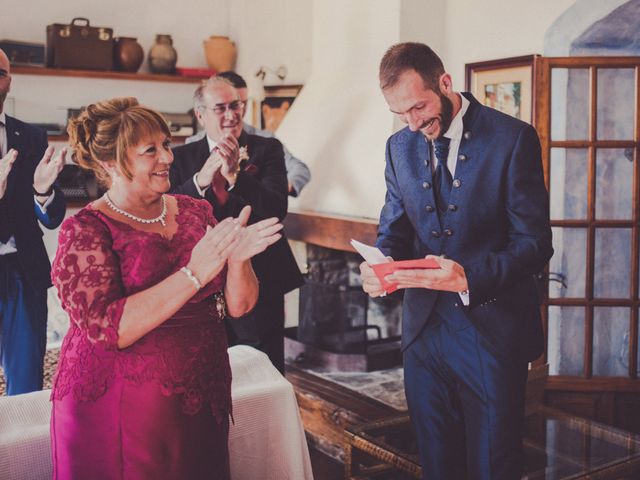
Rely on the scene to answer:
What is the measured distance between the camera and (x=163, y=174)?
6.43ft

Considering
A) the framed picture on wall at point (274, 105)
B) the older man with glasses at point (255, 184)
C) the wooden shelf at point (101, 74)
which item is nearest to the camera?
the older man with glasses at point (255, 184)

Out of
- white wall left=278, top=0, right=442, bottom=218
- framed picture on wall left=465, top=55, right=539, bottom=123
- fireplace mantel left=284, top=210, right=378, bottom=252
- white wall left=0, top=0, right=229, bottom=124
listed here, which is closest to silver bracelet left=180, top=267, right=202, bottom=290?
fireplace mantel left=284, top=210, right=378, bottom=252

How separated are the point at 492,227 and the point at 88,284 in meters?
1.10

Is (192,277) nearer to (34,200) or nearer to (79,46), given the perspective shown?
(34,200)

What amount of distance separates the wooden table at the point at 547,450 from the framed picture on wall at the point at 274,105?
301 centimetres

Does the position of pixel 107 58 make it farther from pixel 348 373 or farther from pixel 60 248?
pixel 60 248

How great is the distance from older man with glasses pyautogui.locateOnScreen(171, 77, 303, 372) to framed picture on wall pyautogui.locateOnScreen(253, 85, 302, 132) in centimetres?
245

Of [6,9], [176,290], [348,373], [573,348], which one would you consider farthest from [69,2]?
[176,290]

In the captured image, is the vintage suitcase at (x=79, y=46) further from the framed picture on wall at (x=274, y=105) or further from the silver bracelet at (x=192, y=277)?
the silver bracelet at (x=192, y=277)

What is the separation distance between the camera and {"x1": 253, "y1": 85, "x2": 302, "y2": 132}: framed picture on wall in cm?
566

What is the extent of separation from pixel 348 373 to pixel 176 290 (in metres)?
2.80

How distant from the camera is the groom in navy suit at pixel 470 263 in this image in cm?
211

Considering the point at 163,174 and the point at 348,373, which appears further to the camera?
the point at 348,373

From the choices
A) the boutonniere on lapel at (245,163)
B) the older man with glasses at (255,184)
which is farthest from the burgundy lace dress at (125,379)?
the boutonniere on lapel at (245,163)
